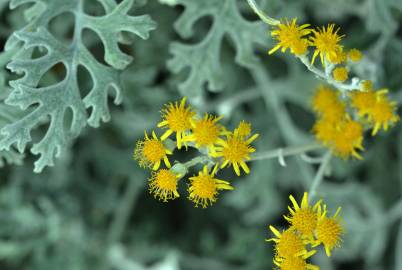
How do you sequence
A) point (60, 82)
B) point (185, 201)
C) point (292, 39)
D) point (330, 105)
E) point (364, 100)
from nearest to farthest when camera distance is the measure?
point (292, 39), point (60, 82), point (364, 100), point (330, 105), point (185, 201)

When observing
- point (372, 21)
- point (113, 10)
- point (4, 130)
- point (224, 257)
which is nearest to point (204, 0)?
point (113, 10)

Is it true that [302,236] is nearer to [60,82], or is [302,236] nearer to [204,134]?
[204,134]

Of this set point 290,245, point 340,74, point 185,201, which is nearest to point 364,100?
point 340,74

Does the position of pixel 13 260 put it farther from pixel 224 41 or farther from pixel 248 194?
pixel 224 41

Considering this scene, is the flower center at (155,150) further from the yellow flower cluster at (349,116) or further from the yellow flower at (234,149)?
the yellow flower cluster at (349,116)

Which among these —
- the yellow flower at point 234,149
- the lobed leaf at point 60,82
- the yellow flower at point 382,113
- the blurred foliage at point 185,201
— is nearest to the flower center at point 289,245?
the yellow flower at point 234,149

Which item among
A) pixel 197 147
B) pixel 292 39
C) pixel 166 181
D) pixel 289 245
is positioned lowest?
pixel 289 245
